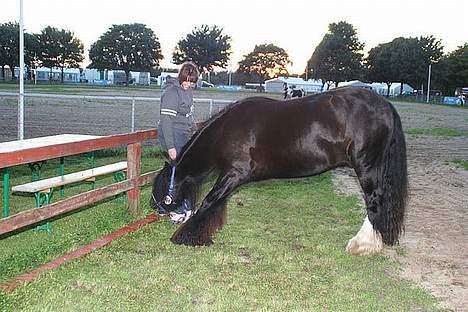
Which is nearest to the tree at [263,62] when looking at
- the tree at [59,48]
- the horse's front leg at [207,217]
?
the tree at [59,48]

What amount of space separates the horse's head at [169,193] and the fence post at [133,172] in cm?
65

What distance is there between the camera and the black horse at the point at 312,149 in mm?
4906

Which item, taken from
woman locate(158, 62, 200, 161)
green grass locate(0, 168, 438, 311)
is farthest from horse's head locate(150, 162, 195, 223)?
green grass locate(0, 168, 438, 311)

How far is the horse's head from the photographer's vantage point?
204 inches

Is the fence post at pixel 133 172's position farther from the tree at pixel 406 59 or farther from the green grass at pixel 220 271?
the tree at pixel 406 59

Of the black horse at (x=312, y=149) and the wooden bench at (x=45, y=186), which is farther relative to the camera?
the wooden bench at (x=45, y=186)

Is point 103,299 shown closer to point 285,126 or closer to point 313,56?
point 285,126

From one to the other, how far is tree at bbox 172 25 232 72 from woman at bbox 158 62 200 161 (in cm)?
8436

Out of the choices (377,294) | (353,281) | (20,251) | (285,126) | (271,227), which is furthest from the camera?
(271,227)

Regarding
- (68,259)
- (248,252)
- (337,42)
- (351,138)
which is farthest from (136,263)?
(337,42)

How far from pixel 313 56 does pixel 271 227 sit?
255 feet

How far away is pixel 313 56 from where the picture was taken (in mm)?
80750

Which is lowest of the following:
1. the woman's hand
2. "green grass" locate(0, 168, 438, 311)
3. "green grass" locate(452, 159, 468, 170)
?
"green grass" locate(0, 168, 438, 311)

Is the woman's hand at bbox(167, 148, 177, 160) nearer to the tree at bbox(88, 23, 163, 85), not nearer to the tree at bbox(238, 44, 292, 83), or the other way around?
the tree at bbox(88, 23, 163, 85)
